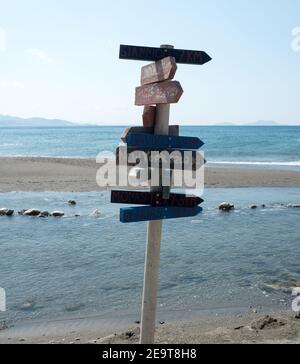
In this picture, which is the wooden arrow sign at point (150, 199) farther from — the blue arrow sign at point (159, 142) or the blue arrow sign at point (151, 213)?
the blue arrow sign at point (159, 142)

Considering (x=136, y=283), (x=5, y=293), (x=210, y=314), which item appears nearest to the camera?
(x=210, y=314)

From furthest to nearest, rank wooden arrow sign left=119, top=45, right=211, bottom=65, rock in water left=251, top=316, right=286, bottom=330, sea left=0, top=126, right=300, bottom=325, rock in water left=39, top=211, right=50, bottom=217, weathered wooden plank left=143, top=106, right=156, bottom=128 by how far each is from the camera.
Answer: rock in water left=39, top=211, right=50, bottom=217
sea left=0, top=126, right=300, bottom=325
rock in water left=251, top=316, right=286, bottom=330
weathered wooden plank left=143, top=106, right=156, bottom=128
wooden arrow sign left=119, top=45, right=211, bottom=65

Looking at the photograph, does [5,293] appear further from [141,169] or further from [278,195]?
[278,195]

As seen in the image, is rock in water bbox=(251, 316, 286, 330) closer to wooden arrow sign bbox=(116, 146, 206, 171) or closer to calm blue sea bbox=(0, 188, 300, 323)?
calm blue sea bbox=(0, 188, 300, 323)

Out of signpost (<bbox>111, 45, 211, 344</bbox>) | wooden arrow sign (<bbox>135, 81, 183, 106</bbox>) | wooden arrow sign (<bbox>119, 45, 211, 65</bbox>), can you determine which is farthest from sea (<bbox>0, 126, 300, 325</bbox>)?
wooden arrow sign (<bbox>119, 45, 211, 65</bbox>)

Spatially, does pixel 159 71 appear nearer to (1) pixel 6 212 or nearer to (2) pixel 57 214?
(2) pixel 57 214

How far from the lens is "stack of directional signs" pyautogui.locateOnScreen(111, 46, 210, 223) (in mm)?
5734

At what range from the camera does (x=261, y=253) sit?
1335 cm

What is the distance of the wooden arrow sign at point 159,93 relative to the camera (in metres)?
5.62

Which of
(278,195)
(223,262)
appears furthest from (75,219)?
(278,195)

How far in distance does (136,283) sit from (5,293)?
2.71m

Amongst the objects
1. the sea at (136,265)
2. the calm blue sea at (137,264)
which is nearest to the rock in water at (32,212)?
the sea at (136,265)

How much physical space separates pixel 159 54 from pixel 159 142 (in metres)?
1.05

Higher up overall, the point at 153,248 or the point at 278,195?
the point at 153,248
